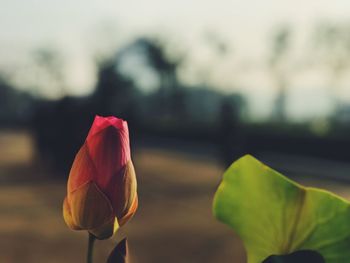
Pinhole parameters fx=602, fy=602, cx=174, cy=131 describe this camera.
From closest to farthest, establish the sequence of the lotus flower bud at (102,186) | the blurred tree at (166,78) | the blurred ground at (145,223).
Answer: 1. the lotus flower bud at (102,186)
2. the blurred ground at (145,223)
3. the blurred tree at (166,78)

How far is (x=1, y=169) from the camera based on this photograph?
13461 mm

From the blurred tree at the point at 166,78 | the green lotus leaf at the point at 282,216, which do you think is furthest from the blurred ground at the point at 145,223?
the blurred tree at the point at 166,78

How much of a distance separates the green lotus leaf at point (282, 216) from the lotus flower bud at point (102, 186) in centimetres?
10

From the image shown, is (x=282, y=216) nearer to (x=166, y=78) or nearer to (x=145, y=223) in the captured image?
(x=145, y=223)

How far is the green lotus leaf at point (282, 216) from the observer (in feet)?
1.48

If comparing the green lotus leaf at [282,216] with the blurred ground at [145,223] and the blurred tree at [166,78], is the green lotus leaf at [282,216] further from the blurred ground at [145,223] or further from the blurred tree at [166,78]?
the blurred tree at [166,78]

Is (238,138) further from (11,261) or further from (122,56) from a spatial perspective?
(122,56)

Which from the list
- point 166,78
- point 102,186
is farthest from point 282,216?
point 166,78

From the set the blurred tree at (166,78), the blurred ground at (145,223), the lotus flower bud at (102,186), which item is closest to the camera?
the lotus flower bud at (102,186)

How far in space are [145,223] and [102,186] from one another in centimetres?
724

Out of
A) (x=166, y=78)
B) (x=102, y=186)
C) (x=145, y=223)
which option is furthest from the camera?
(x=166, y=78)

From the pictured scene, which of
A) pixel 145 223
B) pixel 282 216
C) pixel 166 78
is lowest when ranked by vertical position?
pixel 166 78

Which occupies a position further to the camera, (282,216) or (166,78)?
(166,78)

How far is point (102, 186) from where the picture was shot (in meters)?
0.44
